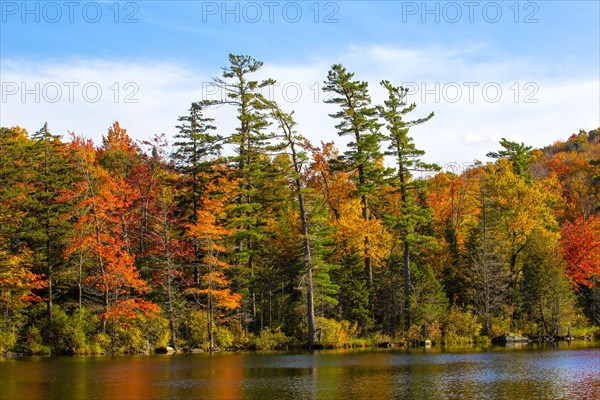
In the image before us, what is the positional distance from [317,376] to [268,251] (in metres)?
25.2

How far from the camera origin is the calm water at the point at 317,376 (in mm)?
27094

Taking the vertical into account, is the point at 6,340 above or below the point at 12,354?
above

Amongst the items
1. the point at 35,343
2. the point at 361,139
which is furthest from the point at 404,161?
the point at 35,343

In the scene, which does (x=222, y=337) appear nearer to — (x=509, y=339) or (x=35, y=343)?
(x=35, y=343)

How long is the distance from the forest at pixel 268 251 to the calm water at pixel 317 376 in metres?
7.67

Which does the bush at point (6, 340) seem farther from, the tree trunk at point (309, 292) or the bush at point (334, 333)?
the bush at point (334, 333)

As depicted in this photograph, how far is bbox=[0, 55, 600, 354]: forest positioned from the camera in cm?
5178

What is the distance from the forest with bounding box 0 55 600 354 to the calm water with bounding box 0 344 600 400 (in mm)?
7674

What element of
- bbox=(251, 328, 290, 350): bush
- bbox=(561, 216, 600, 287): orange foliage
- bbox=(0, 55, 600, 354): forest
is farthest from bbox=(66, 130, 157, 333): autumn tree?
bbox=(561, 216, 600, 287): orange foliage

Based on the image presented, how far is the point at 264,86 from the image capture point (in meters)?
Result: 62.5

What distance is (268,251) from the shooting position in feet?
190

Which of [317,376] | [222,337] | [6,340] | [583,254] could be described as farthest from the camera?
[583,254]

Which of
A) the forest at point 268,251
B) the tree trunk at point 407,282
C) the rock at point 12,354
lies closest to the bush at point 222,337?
the forest at point 268,251

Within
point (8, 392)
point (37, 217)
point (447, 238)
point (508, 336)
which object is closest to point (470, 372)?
point (8, 392)
